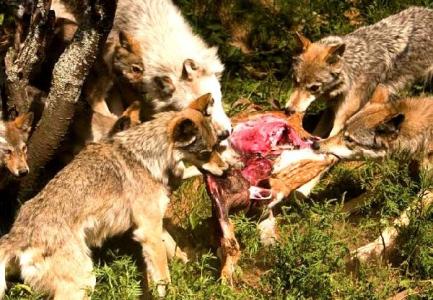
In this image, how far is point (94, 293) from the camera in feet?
18.6

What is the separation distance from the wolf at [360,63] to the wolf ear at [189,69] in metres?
1.14

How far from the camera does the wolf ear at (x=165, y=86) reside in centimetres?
741

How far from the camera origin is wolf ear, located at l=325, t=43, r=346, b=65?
314 inches

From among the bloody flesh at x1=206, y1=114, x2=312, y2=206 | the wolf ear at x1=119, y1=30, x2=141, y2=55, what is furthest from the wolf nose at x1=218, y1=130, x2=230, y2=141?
the wolf ear at x1=119, y1=30, x2=141, y2=55

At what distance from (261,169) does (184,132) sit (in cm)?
120

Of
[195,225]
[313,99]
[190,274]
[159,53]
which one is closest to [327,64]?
[313,99]

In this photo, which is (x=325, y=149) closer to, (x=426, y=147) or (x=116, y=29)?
(x=426, y=147)

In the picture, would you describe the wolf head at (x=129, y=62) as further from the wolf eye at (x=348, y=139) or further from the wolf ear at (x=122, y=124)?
the wolf eye at (x=348, y=139)

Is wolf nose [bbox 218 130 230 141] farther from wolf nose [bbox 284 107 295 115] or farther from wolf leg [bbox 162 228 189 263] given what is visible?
wolf nose [bbox 284 107 295 115]

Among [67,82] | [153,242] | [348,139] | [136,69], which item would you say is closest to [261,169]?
[348,139]

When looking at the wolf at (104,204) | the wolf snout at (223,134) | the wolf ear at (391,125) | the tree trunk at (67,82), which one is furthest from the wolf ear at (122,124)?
the wolf ear at (391,125)

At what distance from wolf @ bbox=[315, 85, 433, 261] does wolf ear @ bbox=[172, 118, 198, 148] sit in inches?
61.6

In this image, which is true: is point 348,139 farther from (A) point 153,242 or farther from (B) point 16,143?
(B) point 16,143

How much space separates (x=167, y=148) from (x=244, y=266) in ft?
3.90
